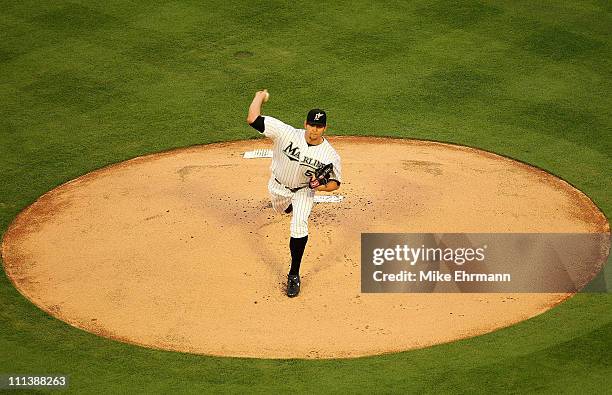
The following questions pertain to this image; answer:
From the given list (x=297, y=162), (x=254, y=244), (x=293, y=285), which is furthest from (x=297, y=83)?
(x=293, y=285)

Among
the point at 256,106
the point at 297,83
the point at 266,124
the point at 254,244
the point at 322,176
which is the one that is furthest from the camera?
the point at 297,83

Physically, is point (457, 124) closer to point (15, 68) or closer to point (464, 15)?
point (464, 15)

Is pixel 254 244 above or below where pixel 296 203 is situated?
below

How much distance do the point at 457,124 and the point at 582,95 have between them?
82.0 inches

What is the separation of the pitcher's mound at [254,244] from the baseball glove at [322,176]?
110cm

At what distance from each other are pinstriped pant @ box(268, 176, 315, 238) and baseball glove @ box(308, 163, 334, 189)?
1.09 feet

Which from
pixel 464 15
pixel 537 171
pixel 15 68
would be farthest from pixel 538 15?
pixel 15 68

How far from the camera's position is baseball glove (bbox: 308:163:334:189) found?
10.1 metres

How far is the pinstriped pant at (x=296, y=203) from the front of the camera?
10.3 metres

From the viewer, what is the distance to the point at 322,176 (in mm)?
10195

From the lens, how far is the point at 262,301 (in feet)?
33.5

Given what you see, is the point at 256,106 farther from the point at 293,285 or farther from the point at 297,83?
the point at 297,83

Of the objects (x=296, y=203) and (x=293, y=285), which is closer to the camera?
(x=293, y=285)

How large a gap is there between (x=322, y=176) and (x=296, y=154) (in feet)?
1.43
